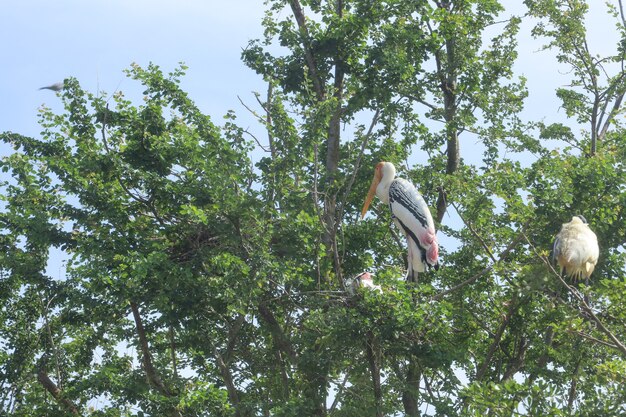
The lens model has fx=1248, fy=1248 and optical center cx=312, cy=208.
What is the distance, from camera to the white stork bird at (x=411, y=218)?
41.3ft

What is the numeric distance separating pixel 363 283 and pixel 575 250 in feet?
7.08

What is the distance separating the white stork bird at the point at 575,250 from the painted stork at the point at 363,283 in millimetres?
1624

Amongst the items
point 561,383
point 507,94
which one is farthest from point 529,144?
point 561,383

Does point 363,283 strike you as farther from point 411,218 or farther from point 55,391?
point 55,391

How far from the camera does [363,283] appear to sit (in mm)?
11750

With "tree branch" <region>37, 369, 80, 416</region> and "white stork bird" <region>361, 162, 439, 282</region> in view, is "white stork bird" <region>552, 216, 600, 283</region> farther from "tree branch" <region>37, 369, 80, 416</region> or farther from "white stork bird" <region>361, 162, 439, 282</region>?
"tree branch" <region>37, 369, 80, 416</region>

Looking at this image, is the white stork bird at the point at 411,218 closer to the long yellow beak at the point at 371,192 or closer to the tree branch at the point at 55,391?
→ the long yellow beak at the point at 371,192

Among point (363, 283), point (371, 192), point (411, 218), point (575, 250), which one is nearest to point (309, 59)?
point (371, 192)

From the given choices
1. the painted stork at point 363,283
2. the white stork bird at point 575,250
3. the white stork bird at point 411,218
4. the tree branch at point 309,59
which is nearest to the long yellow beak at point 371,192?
the white stork bird at point 411,218

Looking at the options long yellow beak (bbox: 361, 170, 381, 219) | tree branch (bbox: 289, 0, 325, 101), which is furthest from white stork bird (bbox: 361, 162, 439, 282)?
tree branch (bbox: 289, 0, 325, 101)

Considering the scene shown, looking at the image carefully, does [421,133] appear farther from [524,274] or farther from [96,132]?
[524,274]

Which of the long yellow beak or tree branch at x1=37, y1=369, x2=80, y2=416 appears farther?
the long yellow beak

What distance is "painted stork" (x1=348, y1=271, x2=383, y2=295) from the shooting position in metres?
11.4

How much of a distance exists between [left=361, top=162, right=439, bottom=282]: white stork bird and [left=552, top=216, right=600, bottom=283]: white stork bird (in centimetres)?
205
